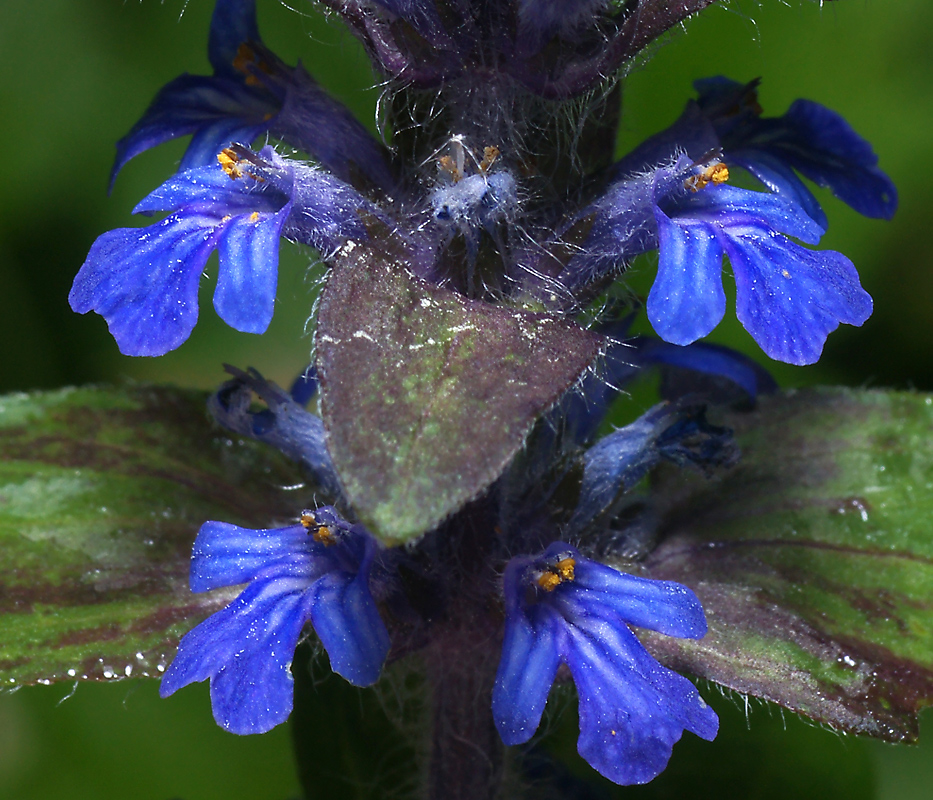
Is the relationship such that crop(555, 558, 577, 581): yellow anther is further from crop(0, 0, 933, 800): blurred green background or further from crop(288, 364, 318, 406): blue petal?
crop(0, 0, 933, 800): blurred green background

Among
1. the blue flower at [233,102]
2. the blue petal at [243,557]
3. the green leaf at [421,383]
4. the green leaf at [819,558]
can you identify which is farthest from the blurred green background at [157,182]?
the green leaf at [421,383]

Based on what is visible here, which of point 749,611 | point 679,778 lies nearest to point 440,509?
point 749,611

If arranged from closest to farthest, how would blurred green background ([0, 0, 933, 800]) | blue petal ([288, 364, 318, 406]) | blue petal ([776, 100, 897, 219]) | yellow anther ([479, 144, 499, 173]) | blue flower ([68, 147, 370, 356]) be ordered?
1. blue flower ([68, 147, 370, 356])
2. yellow anther ([479, 144, 499, 173])
3. blue petal ([776, 100, 897, 219])
4. blue petal ([288, 364, 318, 406])
5. blurred green background ([0, 0, 933, 800])

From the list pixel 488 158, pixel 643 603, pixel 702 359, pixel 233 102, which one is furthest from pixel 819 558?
pixel 233 102

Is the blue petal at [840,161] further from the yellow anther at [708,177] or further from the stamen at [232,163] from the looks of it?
the stamen at [232,163]

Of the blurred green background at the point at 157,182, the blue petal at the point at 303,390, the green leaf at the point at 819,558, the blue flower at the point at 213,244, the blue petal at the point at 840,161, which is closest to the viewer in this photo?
the blue flower at the point at 213,244

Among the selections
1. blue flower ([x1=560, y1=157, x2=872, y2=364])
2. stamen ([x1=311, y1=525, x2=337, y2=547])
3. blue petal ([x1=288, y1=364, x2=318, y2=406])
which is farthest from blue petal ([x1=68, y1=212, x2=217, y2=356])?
blue petal ([x1=288, y1=364, x2=318, y2=406])

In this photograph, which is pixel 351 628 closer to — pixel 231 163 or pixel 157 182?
pixel 231 163
